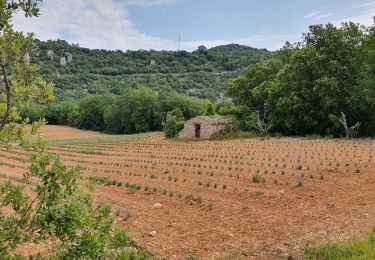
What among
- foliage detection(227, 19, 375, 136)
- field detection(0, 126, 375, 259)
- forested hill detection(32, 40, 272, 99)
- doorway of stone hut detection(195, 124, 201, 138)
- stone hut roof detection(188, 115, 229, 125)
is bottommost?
field detection(0, 126, 375, 259)

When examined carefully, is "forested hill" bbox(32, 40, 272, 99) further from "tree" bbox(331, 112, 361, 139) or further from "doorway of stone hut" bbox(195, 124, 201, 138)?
"tree" bbox(331, 112, 361, 139)

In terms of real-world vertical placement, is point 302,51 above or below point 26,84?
above

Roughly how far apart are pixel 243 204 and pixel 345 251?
4.27 metres

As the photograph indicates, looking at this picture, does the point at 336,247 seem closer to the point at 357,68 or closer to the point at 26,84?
the point at 26,84

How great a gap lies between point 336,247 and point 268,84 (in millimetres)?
37200

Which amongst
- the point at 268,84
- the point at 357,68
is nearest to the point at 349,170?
A: the point at 357,68

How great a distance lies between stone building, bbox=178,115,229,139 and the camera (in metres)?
42.7

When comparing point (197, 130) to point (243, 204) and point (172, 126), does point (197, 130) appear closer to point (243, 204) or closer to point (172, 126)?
point (172, 126)

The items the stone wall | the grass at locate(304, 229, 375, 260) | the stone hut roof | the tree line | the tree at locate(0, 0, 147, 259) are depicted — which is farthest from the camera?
the tree line

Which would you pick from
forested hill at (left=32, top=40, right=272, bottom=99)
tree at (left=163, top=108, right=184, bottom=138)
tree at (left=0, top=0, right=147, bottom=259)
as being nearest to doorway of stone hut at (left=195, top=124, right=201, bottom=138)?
tree at (left=163, top=108, right=184, bottom=138)

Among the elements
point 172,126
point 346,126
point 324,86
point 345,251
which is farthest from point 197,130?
point 345,251

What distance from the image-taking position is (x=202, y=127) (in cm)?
4312

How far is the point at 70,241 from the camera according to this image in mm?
3701

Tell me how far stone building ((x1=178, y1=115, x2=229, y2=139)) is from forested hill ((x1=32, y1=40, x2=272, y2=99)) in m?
51.3
